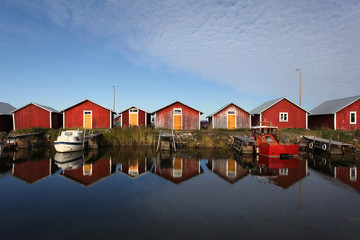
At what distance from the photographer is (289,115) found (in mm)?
29297

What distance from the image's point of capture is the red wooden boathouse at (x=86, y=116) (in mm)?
28500

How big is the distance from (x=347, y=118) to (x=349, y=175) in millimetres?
20338

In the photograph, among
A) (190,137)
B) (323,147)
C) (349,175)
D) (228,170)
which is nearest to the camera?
(349,175)

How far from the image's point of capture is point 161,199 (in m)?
8.30

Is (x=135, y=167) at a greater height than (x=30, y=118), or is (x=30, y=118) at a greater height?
(x=30, y=118)

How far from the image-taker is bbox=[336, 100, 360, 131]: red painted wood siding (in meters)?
28.2

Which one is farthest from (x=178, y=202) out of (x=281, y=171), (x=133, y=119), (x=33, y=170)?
(x=133, y=119)

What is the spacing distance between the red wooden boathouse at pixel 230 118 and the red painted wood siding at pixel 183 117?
2.42 meters

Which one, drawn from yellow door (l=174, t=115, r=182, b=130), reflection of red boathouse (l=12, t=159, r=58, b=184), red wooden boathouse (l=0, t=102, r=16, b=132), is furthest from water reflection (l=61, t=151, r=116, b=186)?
red wooden boathouse (l=0, t=102, r=16, b=132)

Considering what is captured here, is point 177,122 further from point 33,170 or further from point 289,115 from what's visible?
point 33,170

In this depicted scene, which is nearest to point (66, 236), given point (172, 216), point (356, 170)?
point (172, 216)

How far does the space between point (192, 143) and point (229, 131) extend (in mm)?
5202

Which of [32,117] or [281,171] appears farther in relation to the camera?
[32,117]

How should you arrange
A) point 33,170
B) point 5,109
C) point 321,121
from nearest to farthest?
point 33,170 < point 321,121 < point 5,109
